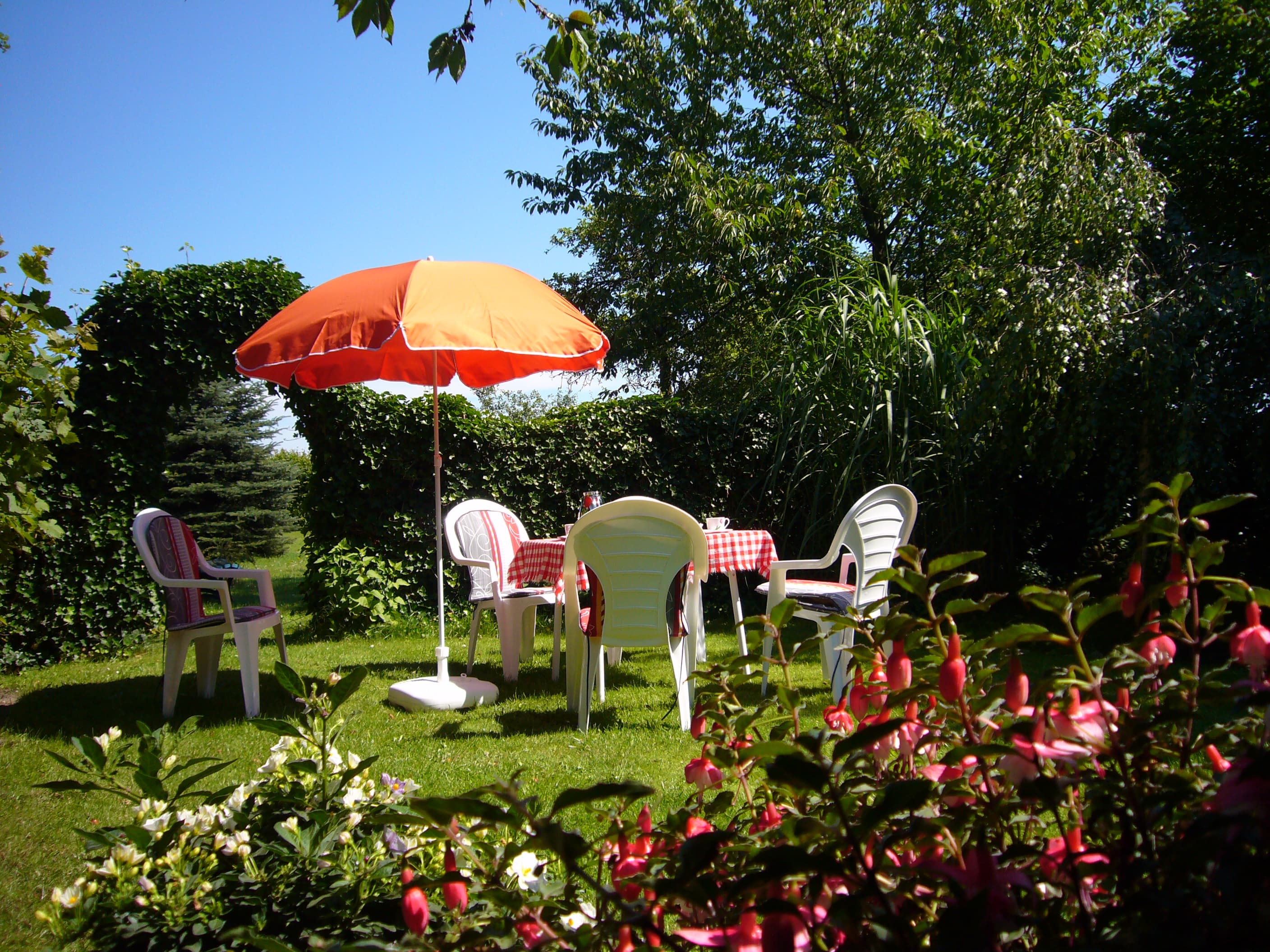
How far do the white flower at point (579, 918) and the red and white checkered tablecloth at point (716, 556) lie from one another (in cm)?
319

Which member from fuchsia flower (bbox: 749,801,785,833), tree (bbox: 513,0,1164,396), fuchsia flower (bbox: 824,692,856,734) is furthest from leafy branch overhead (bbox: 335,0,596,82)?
tree (bbox: 513,0,1164,396)

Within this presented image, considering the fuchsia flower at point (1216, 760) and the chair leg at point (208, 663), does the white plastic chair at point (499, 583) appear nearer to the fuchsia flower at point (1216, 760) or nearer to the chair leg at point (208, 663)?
the chair leg at point (208, 663)

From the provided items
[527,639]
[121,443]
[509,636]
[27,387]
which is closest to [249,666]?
[509,636]

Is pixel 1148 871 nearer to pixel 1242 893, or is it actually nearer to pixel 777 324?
pixel 1242 893

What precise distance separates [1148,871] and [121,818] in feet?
10.3

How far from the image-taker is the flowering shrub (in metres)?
0.48

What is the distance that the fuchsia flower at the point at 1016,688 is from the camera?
630 millimetres

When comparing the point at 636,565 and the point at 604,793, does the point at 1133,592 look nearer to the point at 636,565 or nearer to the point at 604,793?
the point at 604,793

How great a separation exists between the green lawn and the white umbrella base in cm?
6

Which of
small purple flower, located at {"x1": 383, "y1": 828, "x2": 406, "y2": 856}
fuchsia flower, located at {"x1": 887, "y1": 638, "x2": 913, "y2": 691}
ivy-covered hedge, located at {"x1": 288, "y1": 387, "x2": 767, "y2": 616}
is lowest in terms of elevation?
small purple flower, located at {"x1": 383, "y1": 828, "x2": 406, "y2": 856}

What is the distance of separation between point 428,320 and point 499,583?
1.83 m

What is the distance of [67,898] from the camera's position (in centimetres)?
108

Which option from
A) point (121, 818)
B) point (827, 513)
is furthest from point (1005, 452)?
point (121, 818)

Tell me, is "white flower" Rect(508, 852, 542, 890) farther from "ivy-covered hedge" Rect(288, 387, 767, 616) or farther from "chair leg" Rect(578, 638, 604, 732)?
"ivy-covered hedge" Rect(288, 387, 767, 616)
